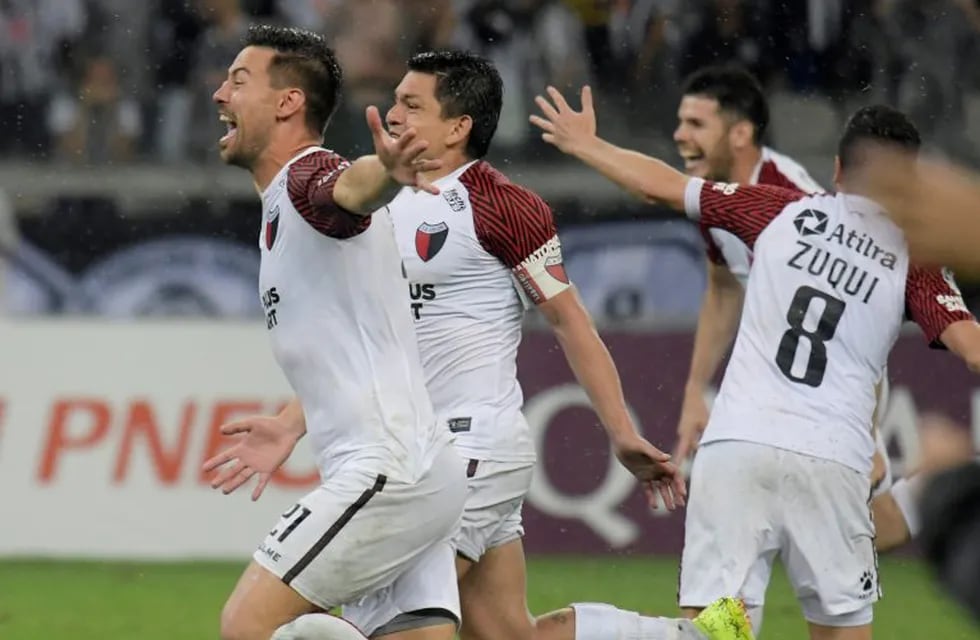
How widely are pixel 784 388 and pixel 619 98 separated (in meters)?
6.03

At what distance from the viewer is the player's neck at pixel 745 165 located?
789 cm

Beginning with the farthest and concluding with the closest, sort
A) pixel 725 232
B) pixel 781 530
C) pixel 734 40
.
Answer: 1. pixel 734 40
2. pixel 725 232
3. pixel 781 530

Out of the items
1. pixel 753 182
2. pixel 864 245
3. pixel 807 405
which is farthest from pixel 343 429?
pixel 753 182

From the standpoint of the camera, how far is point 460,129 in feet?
20.1

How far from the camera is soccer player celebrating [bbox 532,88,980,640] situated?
19.2 feet

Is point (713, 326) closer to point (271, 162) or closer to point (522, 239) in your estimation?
point (522, 239)

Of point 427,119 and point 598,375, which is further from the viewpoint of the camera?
point 427,119

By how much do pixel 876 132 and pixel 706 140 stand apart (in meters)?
1.90

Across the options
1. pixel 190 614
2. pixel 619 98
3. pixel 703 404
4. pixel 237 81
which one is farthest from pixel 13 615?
pixel 619 98

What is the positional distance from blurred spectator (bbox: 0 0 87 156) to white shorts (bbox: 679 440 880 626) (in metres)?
7.75

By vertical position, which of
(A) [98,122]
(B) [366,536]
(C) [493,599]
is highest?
(A) [98,122]

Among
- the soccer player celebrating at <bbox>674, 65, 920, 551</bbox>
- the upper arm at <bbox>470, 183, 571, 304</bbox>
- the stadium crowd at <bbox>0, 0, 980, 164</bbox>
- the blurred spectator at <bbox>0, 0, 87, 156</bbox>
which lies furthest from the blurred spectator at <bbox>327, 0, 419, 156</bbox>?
the upper arm at <bbox>470, 183, 571, 304</bbox>

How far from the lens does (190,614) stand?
8.77m

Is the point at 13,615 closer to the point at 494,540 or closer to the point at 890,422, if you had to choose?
the point at 494,540
